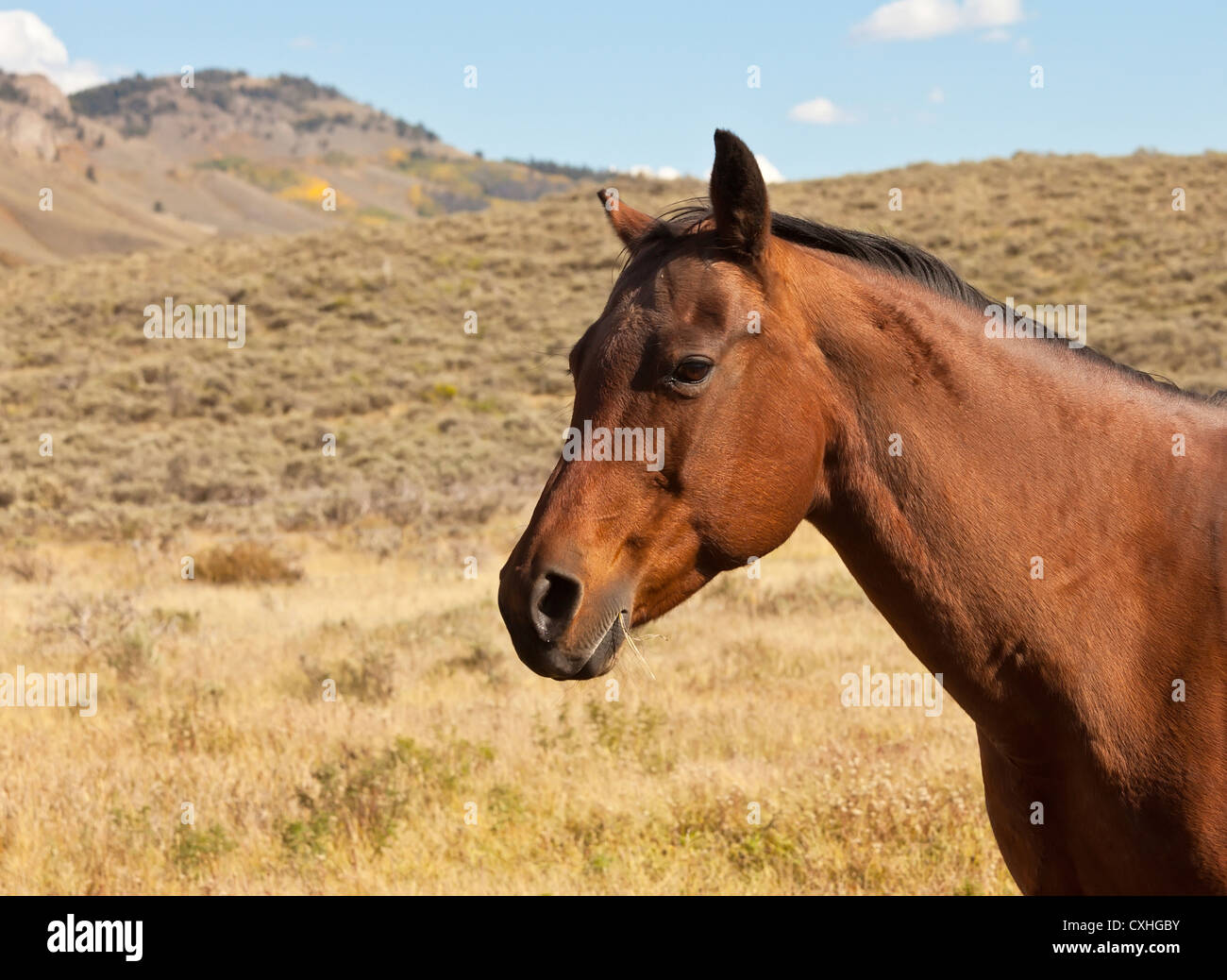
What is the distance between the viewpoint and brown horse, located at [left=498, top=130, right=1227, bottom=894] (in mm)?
2359

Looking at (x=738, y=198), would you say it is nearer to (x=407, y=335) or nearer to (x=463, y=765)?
(x=463, y=765)

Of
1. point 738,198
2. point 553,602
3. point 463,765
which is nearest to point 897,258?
point 738,198

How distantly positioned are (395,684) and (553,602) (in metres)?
6.34

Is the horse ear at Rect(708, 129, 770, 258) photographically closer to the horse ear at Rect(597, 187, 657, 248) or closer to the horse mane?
the horse mane

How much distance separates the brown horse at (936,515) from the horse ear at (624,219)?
9.2 inches

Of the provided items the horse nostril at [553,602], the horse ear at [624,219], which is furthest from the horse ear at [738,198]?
the horse nostril at [553,602]

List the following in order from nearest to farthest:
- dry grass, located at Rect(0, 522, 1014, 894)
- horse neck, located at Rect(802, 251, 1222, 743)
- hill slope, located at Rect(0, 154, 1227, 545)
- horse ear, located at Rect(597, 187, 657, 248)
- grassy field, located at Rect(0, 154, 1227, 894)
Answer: horse neck, located at Rect(802, 251, 1222, 743) < horse ear, located at Rect(597, 187, 657, 248) < dry grass, located at Rect(0, 522, 1014, 894) < grassy field, located at Rect(0, 154, 1227, 894) < hill slope, located at Rect(0, 154, 1227, 545)

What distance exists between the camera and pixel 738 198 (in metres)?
2.45

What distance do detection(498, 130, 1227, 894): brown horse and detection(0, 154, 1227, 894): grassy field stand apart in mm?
410

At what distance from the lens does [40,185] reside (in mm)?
154000

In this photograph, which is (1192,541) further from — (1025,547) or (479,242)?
(479,242)

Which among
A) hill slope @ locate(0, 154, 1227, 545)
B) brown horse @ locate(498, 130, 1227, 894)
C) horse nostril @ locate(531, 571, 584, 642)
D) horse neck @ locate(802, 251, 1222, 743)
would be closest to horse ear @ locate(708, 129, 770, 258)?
brown horse @ locate(498, 130, 1227, 894)

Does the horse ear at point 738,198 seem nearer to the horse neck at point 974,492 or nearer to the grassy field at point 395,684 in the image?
the horse neck at point 974,492
